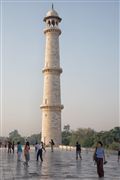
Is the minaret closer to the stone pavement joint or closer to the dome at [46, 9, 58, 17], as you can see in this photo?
the dome at [46, 9, 58, 17]

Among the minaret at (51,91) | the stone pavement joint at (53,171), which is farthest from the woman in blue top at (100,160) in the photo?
the minaret at (51,91)

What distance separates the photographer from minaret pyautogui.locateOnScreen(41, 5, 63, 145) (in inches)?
1663

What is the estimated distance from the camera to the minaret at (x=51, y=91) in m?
42.2

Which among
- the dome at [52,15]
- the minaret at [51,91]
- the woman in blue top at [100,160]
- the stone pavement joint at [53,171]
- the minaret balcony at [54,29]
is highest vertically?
the dome at [52,15]

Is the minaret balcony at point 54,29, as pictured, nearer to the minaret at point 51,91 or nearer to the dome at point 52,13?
the minaret at point 51,91

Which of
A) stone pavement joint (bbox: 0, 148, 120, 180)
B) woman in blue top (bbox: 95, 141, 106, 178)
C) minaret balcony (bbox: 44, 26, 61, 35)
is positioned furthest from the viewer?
minaret balcony (bbox: 44, 26, 61, 35)

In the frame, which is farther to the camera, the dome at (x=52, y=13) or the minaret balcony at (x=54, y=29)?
the dome at (x=52, y=13)

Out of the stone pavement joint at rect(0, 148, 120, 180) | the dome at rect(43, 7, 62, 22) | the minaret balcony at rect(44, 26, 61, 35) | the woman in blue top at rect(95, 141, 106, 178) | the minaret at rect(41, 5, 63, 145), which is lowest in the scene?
the stone pavement joint at rect(0, 148, 120, 180)

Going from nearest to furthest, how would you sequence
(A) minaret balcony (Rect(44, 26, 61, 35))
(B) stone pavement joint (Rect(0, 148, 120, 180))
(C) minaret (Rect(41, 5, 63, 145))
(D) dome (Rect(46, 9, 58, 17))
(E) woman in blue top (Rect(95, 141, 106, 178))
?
1. (B) stone pavement joint (Rect(0, 148, 120, 180))
2. (E) woman in blue top (Rect(95, 141, 106, 178))
3. (C) minaret (Rect(41, 5, 63, 145))
4. (A) minaret balcony (Rect(44, 26, 61, 35))
5. (D) dome (Rect(46, 9, 58, 17))

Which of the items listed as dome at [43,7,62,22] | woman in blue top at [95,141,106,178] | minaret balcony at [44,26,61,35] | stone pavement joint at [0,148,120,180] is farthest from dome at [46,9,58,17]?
woman in blue top at [95,141,106,178]

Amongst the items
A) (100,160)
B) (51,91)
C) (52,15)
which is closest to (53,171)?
(100,160)

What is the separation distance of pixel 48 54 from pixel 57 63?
160 cm

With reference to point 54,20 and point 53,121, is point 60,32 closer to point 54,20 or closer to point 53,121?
point 54,20

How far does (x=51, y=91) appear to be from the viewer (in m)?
43.1
